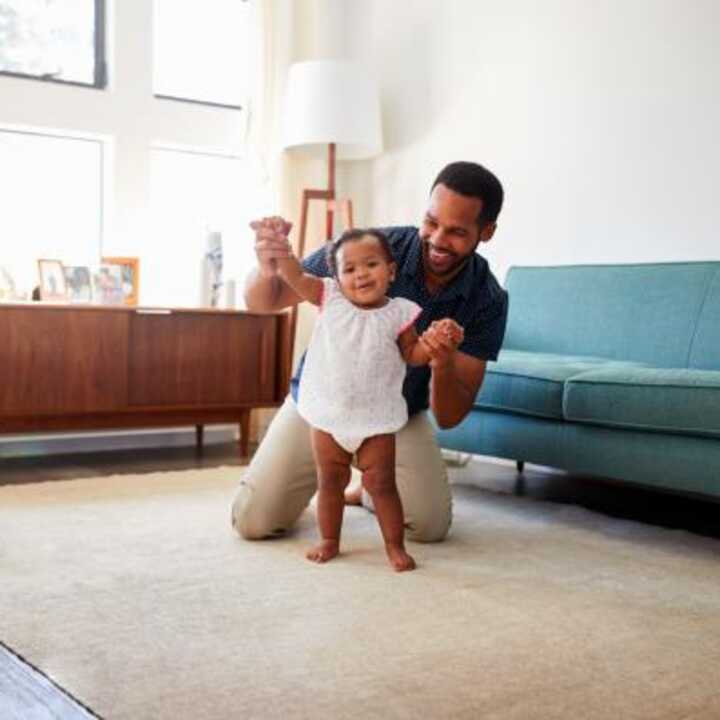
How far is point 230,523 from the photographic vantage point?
8.84 ft


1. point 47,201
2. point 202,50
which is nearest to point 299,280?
point 47,201

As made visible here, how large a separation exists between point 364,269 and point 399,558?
0.64m

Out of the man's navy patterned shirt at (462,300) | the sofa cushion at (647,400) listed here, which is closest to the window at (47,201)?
the man's navy patterned shirt at (462,300)

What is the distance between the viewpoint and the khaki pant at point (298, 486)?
8.18ft

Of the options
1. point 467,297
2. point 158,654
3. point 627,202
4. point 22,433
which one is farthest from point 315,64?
point 158,654

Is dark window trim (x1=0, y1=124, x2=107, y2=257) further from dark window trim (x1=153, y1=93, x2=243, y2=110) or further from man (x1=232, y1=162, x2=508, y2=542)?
man (x1=232, y1=162, x2=508, y2=542)

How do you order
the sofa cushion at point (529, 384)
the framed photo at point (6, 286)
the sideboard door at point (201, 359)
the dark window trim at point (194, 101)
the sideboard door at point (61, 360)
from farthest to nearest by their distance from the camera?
the dark window trim at point (194, 101) < the framed photo at point (6, 286) < the sideboard door at point (201, 359) < the sideboard door at point (61, 360) < the sofa cushion at point (529, 384)

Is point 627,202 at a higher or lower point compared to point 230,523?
higher

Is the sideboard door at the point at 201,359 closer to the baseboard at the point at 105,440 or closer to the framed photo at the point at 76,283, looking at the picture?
the framed photo at the point at 76,283

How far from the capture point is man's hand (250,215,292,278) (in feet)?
6.81

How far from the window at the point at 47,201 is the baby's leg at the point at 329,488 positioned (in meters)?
2.29

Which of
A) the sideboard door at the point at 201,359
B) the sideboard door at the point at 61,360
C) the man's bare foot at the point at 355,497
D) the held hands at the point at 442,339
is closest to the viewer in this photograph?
the held hands at the point at 442,339

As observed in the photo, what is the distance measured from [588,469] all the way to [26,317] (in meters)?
1.96

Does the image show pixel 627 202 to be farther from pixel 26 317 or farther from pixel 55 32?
pixel 55 32
